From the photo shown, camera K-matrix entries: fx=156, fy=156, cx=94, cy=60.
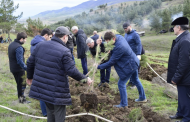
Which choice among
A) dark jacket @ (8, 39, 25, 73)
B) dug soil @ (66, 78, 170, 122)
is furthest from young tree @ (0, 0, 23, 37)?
dug soil @ (66, 78, 170, 122)

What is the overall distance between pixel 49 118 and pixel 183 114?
2.73 metres

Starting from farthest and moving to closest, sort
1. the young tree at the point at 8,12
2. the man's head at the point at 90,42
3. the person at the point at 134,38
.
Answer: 1. the young tree at the point at 8,12
2. the person at the point at 134,38
3. the man's head at the point at 90,42

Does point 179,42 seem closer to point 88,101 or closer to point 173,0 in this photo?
point 88,101

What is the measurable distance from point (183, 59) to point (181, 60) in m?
0.04

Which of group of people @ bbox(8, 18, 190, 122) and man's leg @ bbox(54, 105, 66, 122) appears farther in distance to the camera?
man's leg @ bbox(54, 105, 66, 122)

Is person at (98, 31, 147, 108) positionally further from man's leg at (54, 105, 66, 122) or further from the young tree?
the young tree

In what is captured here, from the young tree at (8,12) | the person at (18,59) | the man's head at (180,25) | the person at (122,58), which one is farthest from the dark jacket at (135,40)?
the young tree at (8,12)

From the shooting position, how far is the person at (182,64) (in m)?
2.92

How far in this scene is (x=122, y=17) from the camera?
156 feet

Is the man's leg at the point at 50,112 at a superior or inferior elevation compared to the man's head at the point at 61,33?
inferior

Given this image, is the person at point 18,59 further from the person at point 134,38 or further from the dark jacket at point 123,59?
the person at point 134,38

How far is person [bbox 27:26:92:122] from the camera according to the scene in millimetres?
2377

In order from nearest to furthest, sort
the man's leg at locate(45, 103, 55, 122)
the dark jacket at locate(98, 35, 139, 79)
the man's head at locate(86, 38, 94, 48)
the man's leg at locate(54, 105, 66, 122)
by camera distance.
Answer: the man's leg at locate(54, 105, 66, 122) < the man's leg at locate(45, 103, 55, 122) < the dark jacket at locate(98, 35, 139, 79) < the man's head at locate(86, 38, 94, 48)

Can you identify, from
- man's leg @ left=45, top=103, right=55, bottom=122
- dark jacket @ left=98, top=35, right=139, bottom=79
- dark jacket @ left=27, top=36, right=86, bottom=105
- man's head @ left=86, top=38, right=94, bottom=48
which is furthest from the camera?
man's head @ left=86, top=38, right=94, bottom=48
